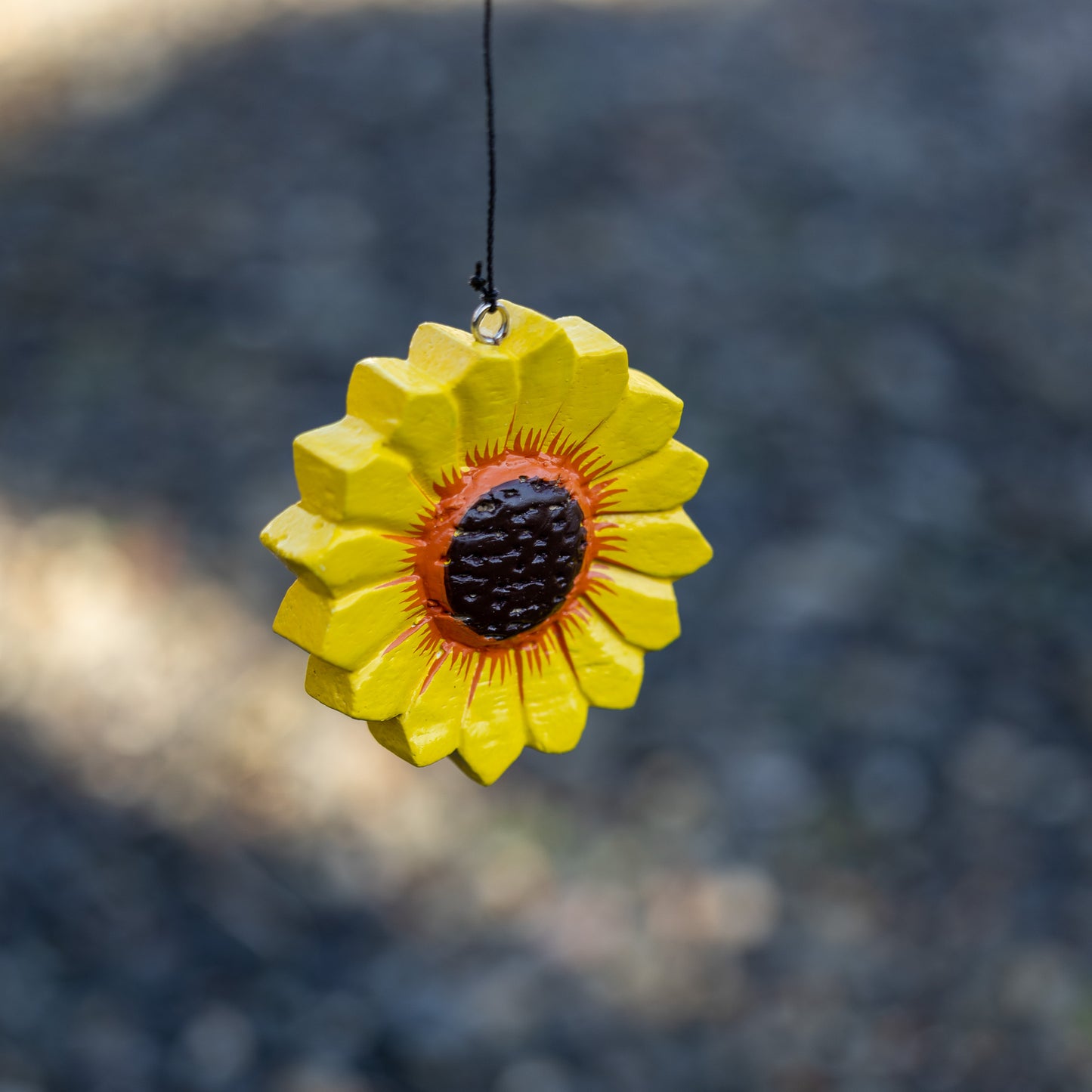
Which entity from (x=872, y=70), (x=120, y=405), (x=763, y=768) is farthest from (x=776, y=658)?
(x=872, y=70)

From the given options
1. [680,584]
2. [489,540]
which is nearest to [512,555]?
[489,540]

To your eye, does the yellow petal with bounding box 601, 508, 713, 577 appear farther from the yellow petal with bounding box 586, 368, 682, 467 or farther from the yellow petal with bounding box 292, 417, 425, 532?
the yellow petal with bounding box 292, 417, 425, 532

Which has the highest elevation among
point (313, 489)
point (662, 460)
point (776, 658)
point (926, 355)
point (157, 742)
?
point (926, 355)

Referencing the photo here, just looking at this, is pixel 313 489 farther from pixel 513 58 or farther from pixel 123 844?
pixel 513 58

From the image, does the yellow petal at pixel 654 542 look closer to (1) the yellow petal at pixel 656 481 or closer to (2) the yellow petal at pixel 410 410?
(1) the yellow petal at pixel 656 481

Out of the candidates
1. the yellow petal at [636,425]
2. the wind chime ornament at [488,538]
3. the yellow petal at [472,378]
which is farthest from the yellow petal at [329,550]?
the yellow petal at [636,425]

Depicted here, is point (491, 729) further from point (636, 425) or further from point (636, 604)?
point (636, 425)

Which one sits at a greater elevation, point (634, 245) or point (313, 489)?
point (634, 245)

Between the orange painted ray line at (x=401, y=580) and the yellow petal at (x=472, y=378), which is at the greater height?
the yellow petal at (x=472, y=378)
